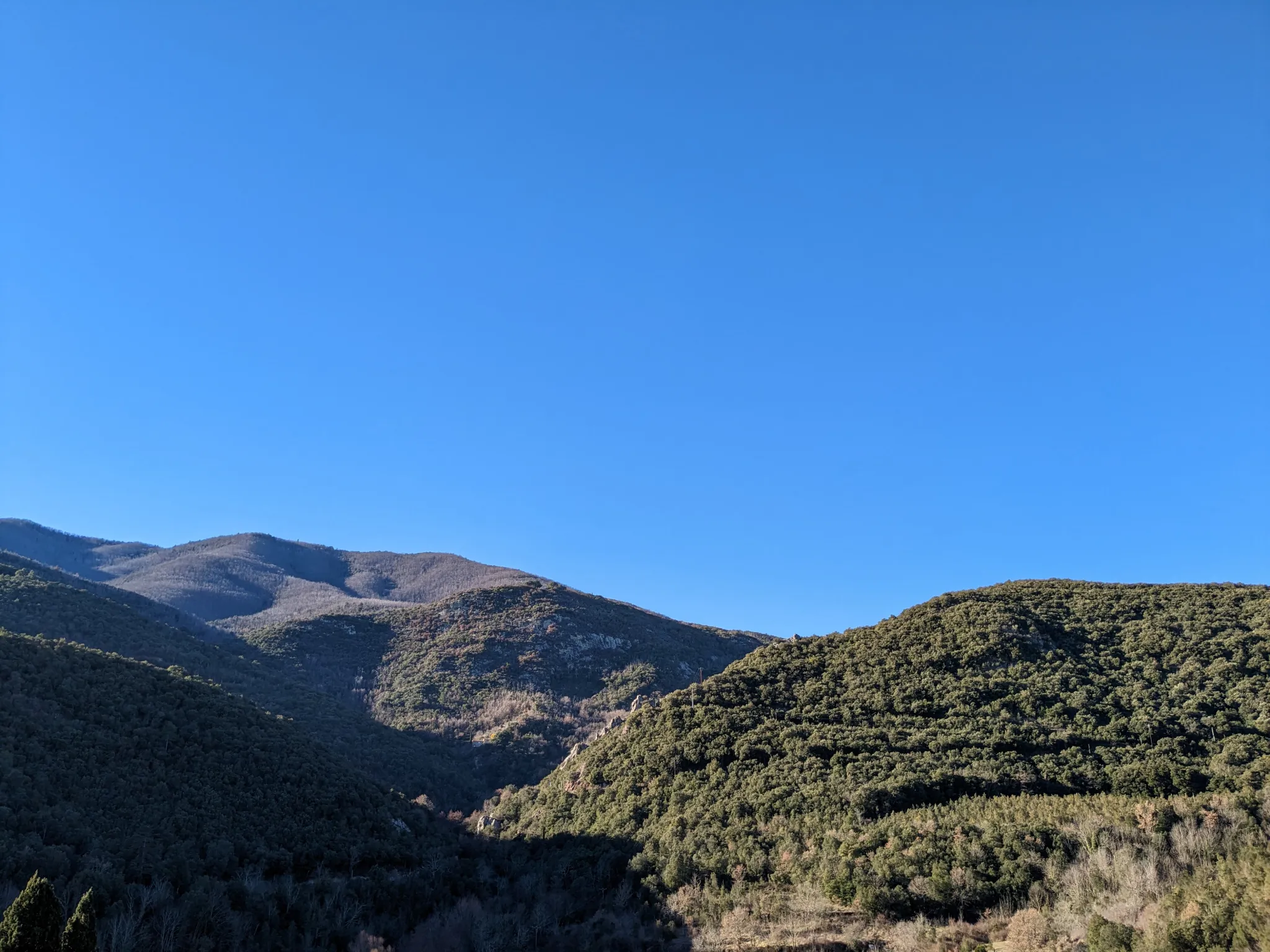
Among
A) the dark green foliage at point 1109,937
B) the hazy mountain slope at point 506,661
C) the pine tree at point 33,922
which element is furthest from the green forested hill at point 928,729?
the pine tree at point 33,922

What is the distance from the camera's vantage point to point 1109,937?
755 inches

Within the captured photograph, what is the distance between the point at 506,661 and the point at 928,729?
169 feet

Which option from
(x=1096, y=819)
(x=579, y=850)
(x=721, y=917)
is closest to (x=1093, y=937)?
(x=1096, y=819)

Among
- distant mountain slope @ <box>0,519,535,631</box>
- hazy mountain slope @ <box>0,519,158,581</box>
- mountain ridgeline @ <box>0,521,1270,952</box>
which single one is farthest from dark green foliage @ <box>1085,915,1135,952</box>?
hazy mountain slope @ <box>0,519,158,581</box>

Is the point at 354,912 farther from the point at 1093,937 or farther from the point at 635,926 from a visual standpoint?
the point at 1093,937

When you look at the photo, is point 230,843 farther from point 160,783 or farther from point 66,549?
point 66,549

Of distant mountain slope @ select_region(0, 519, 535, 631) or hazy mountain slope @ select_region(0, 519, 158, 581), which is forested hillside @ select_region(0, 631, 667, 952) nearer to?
distant mountain slope @ select_region(0, 519, 535, 631)

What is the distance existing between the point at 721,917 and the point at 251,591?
116 meters

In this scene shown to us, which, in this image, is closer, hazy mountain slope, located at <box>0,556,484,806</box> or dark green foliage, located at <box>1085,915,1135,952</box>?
dark green foliage, located at <box>1085,915,1135,952</box>

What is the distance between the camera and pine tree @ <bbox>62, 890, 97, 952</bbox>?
61.9 ft

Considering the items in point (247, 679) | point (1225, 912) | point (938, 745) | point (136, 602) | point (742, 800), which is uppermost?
point (938, 745)

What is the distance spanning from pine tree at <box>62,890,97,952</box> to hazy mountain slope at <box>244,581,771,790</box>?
39.4 meters

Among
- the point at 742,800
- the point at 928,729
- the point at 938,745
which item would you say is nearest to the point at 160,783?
the point at 742,800

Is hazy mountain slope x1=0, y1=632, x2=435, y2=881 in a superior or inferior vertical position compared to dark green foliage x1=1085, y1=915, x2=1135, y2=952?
inferior
